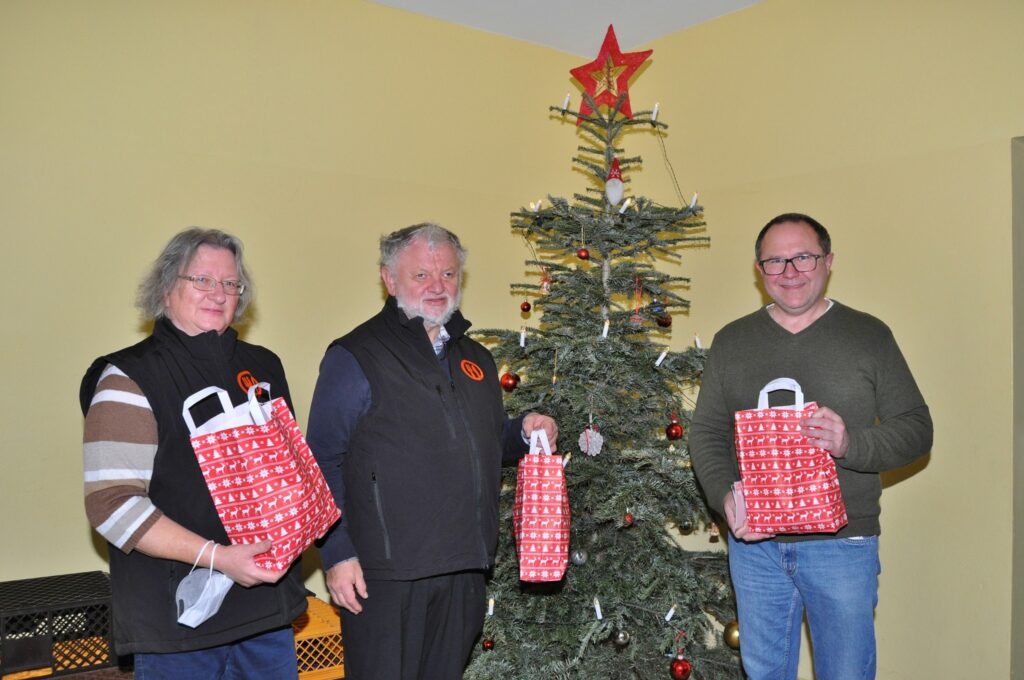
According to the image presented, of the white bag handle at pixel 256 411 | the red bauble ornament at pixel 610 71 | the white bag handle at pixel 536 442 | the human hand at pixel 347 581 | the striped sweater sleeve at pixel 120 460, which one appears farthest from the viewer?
the red bauble ornament at pixel 610 71

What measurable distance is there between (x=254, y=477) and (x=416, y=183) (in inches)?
89.6

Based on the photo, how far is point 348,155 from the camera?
11.6 feet

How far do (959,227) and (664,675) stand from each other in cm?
186

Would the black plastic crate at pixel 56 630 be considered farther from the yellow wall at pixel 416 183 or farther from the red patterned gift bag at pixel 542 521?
the red patterned gift bag at pixel 542 521

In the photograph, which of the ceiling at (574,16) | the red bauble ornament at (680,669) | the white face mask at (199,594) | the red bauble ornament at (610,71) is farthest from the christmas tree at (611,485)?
the white face mask at (199,594)

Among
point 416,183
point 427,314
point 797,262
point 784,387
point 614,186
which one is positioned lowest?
point 784,387

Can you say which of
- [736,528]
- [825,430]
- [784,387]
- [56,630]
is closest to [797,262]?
[784,387]

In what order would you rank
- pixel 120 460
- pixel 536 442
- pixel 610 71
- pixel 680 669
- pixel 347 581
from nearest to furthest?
pixel 120 460
pixel 347 581
pixel 536 442
pixel 680 669
pixel 610 71

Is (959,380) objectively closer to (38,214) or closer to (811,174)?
(811,174)

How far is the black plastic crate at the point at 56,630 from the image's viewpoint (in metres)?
2.32

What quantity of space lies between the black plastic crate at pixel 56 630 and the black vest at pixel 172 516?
76cm

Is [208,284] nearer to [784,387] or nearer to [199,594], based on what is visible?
[199,594]

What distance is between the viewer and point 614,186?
3.10 metres

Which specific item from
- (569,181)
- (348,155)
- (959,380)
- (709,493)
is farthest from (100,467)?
(569,181)
